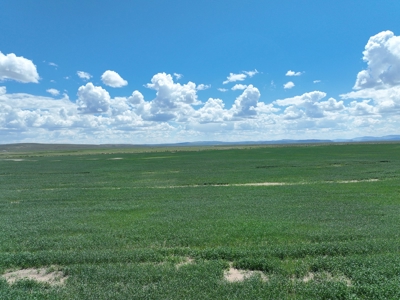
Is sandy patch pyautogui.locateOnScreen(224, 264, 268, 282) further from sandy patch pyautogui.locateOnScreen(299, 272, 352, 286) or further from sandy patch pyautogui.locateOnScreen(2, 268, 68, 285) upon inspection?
sandy patch pyautogui.locateOnScreen(2, 268, 68, 285)

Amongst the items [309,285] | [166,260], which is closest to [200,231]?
[166,260]

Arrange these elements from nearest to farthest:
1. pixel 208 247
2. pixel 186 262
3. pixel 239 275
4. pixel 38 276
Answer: pixel 239 275 → pixel 38 276 → pixel 186 262 → pixel 208 247

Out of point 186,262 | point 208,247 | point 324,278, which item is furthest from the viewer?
point 208,247

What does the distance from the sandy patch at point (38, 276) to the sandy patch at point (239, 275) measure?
5.63 meters

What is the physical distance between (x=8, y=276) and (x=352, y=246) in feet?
43.8

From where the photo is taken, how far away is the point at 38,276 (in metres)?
9.86

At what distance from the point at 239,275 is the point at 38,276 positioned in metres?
7.26

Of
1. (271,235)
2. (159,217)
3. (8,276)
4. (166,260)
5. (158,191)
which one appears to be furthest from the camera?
(158,191)

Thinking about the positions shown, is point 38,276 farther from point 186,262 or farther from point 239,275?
point 239,275

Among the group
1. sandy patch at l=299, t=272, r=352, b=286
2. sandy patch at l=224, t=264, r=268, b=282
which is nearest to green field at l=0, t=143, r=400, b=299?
sandy patch at l=299, t=272, r=352, b=286

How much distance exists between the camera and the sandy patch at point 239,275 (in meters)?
9.23

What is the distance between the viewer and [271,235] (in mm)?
12984

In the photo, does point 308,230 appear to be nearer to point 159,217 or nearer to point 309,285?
point 309,285

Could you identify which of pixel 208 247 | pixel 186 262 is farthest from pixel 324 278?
pixel 186 262
